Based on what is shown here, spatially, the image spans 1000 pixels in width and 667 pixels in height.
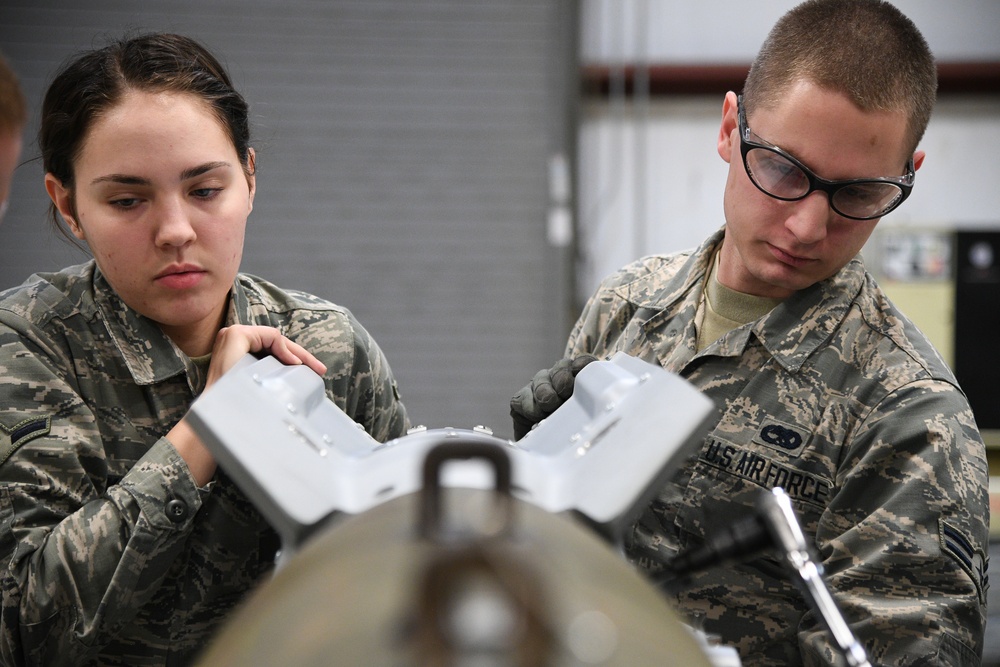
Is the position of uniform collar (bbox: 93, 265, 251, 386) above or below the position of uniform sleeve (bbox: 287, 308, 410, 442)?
above

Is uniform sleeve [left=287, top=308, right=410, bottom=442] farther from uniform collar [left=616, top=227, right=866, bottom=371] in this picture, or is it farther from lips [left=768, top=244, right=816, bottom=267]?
lips [left=768, top=244, right=816, bottom=267]

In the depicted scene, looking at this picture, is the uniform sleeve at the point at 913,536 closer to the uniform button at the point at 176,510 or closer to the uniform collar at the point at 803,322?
the uniform collar at the point at 803,322

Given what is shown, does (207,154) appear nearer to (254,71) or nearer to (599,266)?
(254,71)

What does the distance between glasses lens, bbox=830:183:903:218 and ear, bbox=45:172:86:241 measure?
3.13ft

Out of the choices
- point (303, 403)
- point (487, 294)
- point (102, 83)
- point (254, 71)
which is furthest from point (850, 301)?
point (254, 71)

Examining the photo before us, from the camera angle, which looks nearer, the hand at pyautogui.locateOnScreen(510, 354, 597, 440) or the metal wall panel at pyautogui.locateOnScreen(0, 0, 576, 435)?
the hand at pyautogui.locateOnScreen(510, 354, 597, 440)

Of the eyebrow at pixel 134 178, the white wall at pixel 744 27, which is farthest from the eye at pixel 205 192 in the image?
the white wall at pixel 744 27

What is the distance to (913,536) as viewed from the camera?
3.28 feet

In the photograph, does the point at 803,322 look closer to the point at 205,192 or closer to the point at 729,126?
the point at 729,126

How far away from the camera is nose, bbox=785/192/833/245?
1.10 meters

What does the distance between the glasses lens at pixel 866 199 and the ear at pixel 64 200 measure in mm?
955

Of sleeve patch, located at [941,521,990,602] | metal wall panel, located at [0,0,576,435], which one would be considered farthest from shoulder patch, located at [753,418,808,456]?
metal wall panel, located at [0,0,576,435]

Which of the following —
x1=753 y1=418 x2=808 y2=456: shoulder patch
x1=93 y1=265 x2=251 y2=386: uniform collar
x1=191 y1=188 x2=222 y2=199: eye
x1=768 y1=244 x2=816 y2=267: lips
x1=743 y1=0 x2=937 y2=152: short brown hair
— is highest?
x1=743 y1=0 x2=937 y2=152: short brown hair

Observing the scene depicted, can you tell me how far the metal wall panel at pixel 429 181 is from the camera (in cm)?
387
